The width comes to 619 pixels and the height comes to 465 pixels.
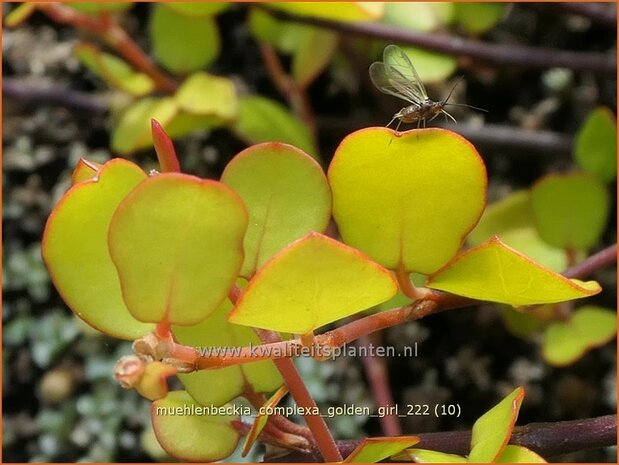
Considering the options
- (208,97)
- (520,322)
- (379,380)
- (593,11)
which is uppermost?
(593,11)

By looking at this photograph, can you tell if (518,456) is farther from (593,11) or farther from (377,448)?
(593,11)

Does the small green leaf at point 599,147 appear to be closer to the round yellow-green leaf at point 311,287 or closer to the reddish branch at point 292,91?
the reddish branch at point 292,91

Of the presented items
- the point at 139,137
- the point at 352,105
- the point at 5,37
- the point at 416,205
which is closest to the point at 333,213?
the point at 416,205

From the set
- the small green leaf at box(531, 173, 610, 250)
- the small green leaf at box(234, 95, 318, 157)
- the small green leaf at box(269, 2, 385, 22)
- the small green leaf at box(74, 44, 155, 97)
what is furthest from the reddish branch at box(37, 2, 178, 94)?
the small green leaf at box(531, 173, 610, 250)

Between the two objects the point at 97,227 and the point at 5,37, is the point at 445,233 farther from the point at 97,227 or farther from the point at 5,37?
the point at 5,37

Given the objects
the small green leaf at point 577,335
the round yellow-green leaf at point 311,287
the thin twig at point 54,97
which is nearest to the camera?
the round yellow-green leaf at point 311,287

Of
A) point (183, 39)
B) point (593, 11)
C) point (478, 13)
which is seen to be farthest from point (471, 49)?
point (183, 39)

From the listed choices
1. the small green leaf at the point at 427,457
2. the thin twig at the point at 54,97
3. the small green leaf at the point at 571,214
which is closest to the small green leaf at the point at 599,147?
the small green leaf at the point at 571,214
